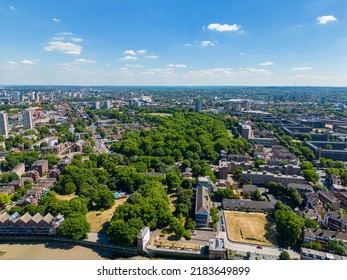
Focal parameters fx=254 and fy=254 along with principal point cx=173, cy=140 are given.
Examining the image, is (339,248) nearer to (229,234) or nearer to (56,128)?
(229,234)

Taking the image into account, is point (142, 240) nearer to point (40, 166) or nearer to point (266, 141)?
point (40, 166)

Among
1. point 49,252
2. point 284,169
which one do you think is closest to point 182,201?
point 49,252

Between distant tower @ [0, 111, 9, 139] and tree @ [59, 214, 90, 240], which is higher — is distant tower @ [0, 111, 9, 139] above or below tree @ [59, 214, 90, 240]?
above

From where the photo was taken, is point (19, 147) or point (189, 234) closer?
point (189, 234)

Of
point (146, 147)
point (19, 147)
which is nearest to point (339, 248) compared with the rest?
point (146, 147)

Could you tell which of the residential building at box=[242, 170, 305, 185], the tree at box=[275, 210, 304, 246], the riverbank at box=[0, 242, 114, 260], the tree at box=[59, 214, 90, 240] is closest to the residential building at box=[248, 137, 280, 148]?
the residential building at box=[242, 170, 305, 185]

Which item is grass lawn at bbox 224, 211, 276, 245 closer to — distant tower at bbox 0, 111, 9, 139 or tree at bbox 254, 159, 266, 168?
tree at bbox 254, 159, 266, 168
